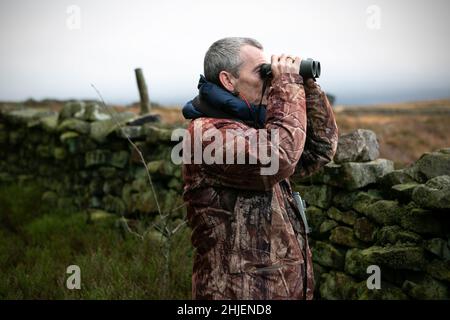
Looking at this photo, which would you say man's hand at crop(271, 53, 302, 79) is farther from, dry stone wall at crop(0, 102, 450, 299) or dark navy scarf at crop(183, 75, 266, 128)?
dry stone wall at crop(0, 102, 450, 299)

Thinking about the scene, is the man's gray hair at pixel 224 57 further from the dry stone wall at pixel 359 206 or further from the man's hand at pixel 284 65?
the dry stone wall at pixel 359 206

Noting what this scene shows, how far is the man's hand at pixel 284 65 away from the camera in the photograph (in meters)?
1.84

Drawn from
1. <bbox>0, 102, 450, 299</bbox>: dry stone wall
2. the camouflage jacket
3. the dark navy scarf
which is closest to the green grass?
<bbox>0, 102, 450, 299</bbox>: dry stone wall

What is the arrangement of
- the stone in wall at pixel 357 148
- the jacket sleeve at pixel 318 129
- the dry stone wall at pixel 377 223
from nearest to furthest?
Result: the jacket sleeve at pixel 318 129 → the dry stone wall at pixel 377 223 → the stone in wall at pixel 357 148

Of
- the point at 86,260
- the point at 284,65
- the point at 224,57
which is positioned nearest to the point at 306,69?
the point at 284,65

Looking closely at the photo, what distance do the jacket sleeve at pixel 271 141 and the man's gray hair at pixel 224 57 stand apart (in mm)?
202

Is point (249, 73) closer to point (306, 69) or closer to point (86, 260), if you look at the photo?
point (306, 69)

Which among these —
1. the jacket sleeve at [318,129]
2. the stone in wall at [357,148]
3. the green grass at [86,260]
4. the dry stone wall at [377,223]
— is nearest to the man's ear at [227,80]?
the jacket sleeve at [318,129]

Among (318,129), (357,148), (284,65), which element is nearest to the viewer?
(284,65)

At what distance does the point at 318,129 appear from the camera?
2.10 metres

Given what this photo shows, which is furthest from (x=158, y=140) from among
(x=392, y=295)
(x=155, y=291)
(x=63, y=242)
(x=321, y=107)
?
(x=321, y=107)

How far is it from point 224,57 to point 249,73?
0.12 meters

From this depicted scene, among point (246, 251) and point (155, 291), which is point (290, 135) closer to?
point (246, 251)
